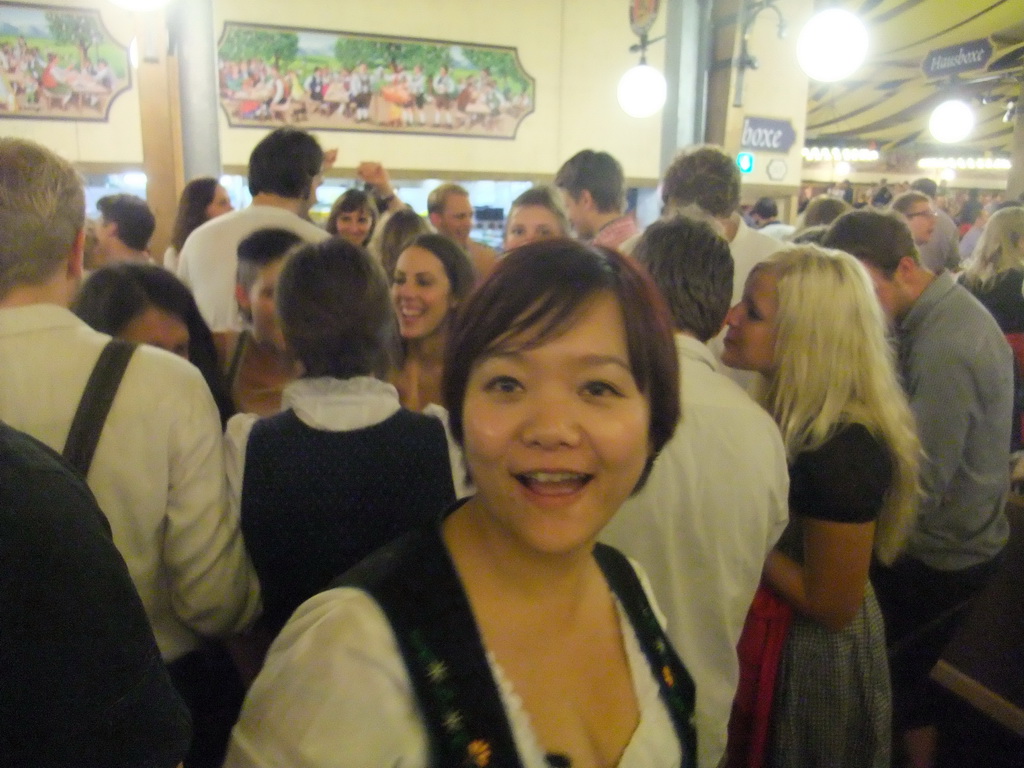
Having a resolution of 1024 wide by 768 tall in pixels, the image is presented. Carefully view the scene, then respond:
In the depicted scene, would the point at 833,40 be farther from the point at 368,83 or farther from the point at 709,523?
the point at 709,523

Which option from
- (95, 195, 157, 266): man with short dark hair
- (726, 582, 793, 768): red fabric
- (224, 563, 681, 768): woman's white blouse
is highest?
(95, 195, 157, 266): man with short dark hair

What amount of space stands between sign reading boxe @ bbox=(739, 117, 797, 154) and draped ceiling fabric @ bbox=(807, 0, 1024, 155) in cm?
118

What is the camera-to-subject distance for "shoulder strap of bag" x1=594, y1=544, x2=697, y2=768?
3.30 feet

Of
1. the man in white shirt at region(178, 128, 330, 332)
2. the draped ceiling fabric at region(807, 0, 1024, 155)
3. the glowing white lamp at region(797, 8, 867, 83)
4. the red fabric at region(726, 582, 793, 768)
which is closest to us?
the red fabric at region(726, 582, 793, 768)

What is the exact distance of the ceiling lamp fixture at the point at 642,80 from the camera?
6.11 metres

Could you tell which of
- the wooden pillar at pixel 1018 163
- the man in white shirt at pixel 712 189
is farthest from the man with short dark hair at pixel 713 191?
the wooden pillar at pixel 1018 163

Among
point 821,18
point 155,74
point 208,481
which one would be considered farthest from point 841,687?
point 821,18

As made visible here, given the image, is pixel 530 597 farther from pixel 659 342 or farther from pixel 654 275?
pixel 654 275

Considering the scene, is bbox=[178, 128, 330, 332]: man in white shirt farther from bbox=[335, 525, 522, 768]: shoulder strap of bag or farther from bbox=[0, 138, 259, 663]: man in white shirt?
bbox=[335, 525, 522, 768]: shoulder strap of bag

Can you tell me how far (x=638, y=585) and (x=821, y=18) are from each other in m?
5.67

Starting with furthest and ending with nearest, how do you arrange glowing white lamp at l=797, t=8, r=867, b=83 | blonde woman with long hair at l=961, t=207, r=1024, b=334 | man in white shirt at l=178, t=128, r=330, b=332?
glowing white lamp at l=797, t=8, r=867, b=83, blonde woman with long hair at l=961, t=207, r=1024, b=334, man in white shirt at l=178, t=128, r=330, b=332

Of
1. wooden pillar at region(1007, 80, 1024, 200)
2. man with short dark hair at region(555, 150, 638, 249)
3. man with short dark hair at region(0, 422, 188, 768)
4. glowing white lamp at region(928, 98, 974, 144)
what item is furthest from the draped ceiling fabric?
man with short dark hair at region(0, 422, 188, 768)

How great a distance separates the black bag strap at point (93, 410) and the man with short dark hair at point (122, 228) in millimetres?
2487

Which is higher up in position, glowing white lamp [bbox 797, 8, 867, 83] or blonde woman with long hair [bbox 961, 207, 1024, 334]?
glowing white lamp [bbox 797, 8, 867, 83]
